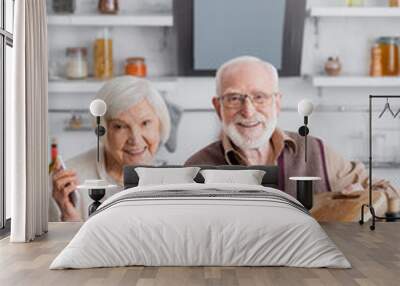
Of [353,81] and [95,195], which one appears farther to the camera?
[353,81]

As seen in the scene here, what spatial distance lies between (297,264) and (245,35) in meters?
3.43

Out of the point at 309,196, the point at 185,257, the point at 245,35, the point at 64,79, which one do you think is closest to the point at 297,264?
the point at 185,257

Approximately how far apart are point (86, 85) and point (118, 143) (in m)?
0.72

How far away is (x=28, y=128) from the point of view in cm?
617

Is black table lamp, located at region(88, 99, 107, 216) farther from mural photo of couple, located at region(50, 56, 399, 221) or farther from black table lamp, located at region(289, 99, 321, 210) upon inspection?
black table lamp, located at region(289, 99, 321, 210)

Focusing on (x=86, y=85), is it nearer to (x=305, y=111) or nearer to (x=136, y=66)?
(x=136, y=66)

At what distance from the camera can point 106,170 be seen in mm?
7535

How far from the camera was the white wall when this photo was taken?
7.57 metres

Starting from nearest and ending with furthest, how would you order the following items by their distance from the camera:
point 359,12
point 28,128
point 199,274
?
point 199,274
point 28,128
point 359,12

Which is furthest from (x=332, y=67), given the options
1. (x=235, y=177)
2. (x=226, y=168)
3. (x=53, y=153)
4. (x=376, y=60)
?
(x=53, y=153)

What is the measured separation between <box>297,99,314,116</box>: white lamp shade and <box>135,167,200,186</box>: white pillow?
1.31 metres

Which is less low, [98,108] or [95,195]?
[98,108]

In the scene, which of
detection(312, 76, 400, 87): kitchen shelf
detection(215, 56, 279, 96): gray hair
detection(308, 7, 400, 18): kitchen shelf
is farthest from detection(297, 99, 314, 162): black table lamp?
detection(308, 7, 400, 18): kitchen shelf

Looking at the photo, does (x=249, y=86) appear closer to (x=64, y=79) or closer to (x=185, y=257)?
(x=64, y=79)
